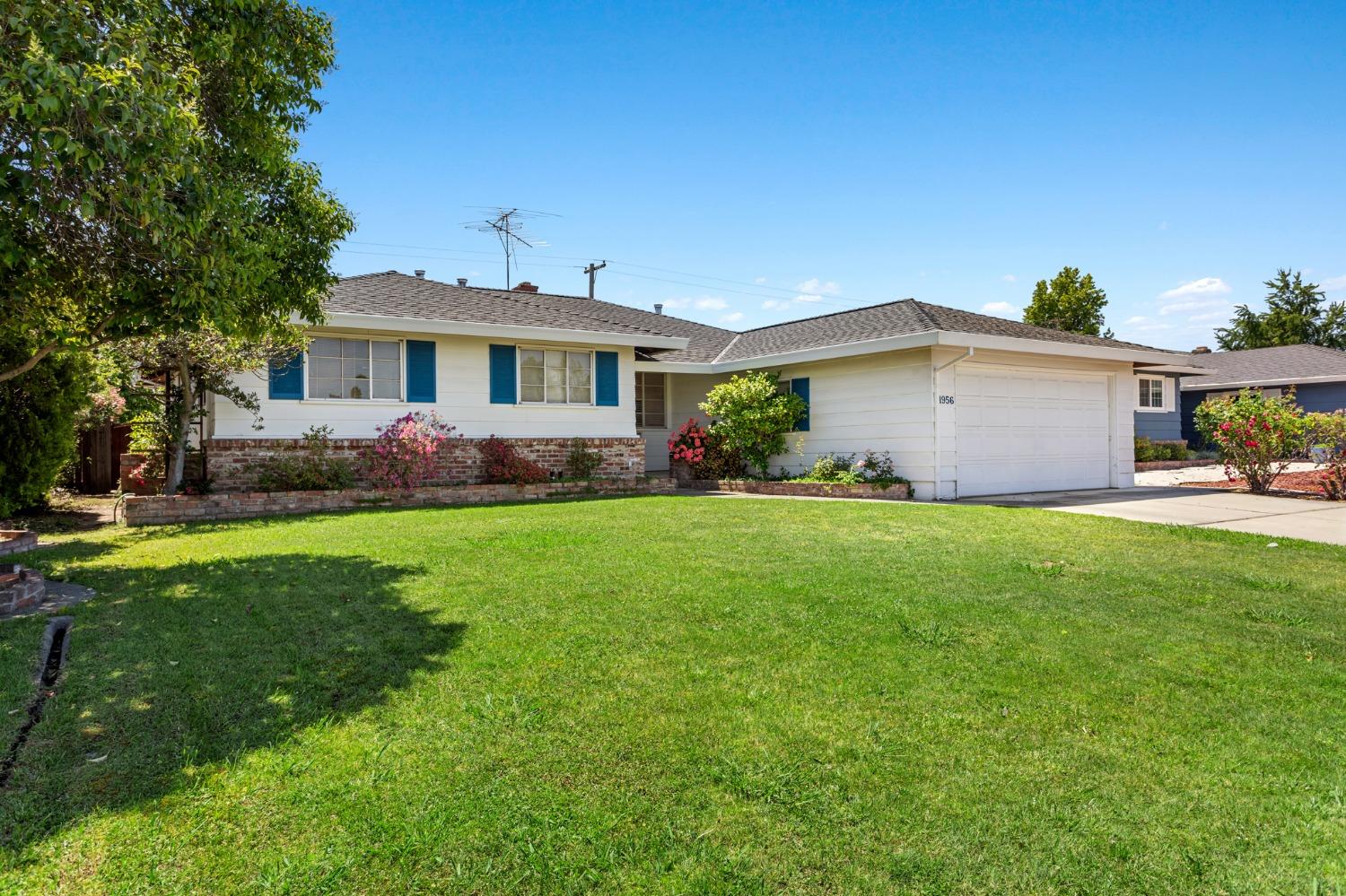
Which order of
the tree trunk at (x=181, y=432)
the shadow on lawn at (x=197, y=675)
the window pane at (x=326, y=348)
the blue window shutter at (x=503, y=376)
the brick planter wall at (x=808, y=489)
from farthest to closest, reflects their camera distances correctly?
the blue window shutter at (x=503, y=376) < the brick planter wall at (x=808, y=489) < the window pane at (x=326, y=348) < the tree trunk at (x=181, y=432) < the shadow on lawn at (x=197, y=675)

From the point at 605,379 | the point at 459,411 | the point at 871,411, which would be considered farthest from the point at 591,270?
the point at 871,411

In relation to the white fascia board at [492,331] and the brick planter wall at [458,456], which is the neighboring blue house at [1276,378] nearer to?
the white fascia board at [492,331]

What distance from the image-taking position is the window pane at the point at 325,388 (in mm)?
12180

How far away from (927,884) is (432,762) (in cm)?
179

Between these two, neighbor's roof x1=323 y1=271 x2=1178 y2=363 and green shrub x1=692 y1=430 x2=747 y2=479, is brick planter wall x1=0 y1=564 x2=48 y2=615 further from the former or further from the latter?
green shrub x1=692 y1=430 x2=747 y2=479

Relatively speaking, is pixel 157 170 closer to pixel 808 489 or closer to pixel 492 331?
pixel 492 331

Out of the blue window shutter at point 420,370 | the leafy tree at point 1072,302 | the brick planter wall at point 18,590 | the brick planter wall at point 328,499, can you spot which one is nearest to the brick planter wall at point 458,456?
the brick planter wall at point 328,499

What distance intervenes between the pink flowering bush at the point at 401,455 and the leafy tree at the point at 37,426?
150 inches

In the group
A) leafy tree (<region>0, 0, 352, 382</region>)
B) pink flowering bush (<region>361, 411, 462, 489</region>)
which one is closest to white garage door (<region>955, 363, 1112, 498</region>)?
pink flowering bush (<region>361, 411, 462, 489</region>)

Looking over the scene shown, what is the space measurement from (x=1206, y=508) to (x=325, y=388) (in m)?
14.3

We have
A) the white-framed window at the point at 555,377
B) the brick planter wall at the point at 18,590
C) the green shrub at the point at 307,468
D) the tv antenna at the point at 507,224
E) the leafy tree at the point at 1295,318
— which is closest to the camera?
the brick planter wall at the point at 18,590

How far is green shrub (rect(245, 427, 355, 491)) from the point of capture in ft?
36.8

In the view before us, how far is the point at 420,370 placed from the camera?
510 inches

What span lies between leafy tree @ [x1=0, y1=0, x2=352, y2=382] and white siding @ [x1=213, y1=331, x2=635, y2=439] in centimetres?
405
